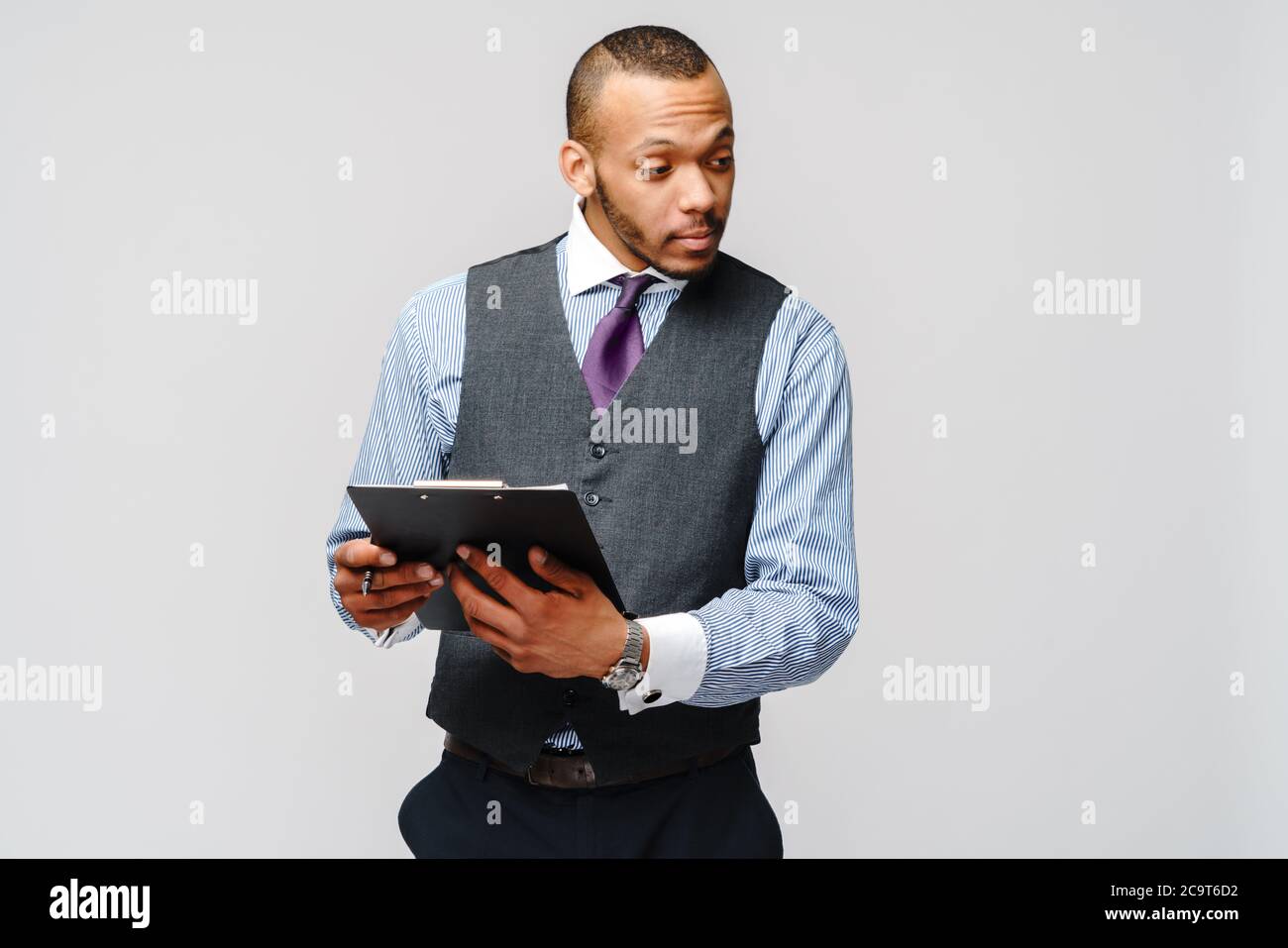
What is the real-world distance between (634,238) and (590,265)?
0.09 m

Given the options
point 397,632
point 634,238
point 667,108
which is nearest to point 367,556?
point 397,632

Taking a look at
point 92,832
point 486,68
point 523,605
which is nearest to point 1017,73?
point 486,68

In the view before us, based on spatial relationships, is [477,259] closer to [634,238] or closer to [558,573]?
[634,238]

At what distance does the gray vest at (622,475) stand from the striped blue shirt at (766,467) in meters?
0.03

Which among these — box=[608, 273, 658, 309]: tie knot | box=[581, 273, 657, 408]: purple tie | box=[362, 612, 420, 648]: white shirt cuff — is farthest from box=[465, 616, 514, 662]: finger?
box=[608, 273, 658, 309]: tie knot

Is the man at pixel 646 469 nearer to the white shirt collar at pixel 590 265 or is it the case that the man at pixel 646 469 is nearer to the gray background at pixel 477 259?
the white shirt collar at pixel 590 265

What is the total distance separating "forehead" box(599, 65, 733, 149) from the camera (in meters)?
1.79

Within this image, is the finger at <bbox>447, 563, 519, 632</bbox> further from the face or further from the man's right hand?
the face

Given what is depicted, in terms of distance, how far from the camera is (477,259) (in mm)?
2930

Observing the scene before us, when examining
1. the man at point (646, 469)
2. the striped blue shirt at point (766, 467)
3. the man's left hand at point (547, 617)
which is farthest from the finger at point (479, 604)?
the striped blue shirt at point (766, 467)

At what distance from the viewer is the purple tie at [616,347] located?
184 centimetres

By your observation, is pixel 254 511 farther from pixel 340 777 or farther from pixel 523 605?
pixel 523 605

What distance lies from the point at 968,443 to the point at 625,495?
56.6 inches

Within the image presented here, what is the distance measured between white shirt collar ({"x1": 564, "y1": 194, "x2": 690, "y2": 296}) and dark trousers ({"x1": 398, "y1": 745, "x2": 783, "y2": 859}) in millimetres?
651
